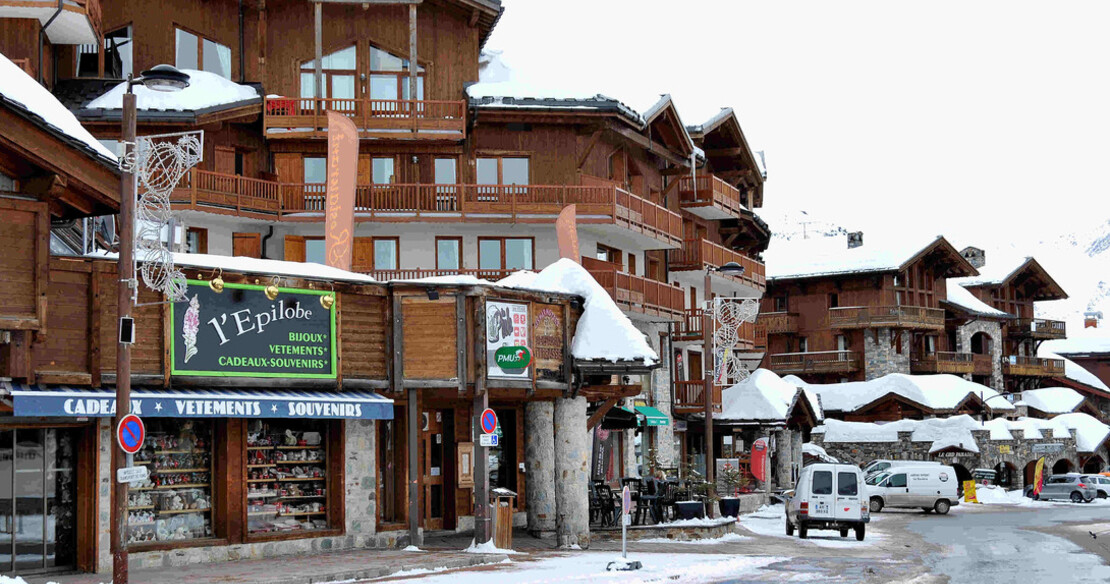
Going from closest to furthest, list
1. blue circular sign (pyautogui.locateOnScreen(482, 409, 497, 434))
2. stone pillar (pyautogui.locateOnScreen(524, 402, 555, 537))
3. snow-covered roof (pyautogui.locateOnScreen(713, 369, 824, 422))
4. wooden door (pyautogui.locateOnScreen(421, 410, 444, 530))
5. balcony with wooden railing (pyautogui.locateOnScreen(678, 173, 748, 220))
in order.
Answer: blue circular sign (pyautogui.locateOnScreen(482, 409, 497, 434)) < stone pillar (pyautogui.locateOnScreen(524, 402, 555, 537)) < wooden door (pyautogui.locateOnScreen(421, 410, 444, 530)) < snow-covered roof (pyautogui.locateOnScreen(713, 369, 824, 422)) < balcony with wooden railing (pyautogui.locateOnScreen(678, 173, 748, 220))

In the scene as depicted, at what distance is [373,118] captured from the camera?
129ft

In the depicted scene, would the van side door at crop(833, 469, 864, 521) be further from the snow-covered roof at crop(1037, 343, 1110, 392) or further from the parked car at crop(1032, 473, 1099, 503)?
the snow-covered roof at crop(1037, 343, 1110, 392)

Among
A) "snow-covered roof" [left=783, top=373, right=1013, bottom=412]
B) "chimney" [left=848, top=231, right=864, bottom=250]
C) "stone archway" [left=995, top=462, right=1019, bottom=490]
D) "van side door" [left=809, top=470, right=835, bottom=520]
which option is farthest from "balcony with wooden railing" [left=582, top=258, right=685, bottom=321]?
"chimney" [left=848, top=231, right=864, bottom=250]

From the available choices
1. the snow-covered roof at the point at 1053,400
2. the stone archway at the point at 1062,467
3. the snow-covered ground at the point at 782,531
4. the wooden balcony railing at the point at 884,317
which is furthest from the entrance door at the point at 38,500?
the snow-covered roof at the point at 1053,400

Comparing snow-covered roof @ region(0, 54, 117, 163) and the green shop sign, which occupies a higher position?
snow-covered roof @ region(0, 54, 117, 163)

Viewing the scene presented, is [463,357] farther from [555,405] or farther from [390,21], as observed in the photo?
[390,21]

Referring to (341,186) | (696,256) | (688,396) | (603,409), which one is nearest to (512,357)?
A: (603,409)

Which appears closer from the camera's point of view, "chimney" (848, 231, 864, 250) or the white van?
the white van

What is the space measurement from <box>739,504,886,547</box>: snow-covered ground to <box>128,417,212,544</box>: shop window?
1370cm

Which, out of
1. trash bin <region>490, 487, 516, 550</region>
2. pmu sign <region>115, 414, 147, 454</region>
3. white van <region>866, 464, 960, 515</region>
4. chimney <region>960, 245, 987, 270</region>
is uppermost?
chimney <region>960, 245, 987, 270</region>

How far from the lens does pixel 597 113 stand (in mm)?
40250

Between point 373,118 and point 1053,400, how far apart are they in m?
60.1

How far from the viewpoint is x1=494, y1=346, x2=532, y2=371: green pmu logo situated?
23.2 m

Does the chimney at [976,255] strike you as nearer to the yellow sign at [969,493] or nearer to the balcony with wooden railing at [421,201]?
the yellow sign at [969,493]
